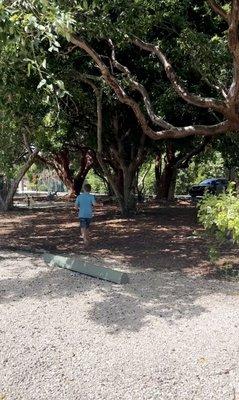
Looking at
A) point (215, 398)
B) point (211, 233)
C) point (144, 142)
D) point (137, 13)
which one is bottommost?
point (215, 398)

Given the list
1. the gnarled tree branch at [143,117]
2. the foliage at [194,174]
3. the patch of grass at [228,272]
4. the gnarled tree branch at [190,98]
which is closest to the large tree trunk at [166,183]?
the foliage at [194,174]

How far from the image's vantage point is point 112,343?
509 centimetres

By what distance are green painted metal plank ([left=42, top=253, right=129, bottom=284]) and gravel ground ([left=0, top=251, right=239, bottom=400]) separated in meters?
0.15

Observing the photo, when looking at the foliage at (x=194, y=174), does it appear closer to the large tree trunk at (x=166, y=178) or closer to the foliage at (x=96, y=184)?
the foliage at (x=96, y=184)

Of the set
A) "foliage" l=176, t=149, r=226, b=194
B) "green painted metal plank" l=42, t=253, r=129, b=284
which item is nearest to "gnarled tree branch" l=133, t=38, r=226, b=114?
"green painted metal plank" l=42, t=253, r=129, b=284

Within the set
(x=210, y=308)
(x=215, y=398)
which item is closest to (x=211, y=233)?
(x=210, y=308)

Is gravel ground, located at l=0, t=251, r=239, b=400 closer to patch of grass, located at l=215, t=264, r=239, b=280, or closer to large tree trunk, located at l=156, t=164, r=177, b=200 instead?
patch of grass, located at l=215, t=264, r=239, b=280

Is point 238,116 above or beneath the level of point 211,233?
above

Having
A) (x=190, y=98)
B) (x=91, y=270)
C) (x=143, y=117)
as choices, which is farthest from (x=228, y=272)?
(x=143, y=117)

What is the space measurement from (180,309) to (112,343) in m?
1.43

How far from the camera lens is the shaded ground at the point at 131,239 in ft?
31.4

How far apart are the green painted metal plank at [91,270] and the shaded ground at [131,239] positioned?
52.2 inches

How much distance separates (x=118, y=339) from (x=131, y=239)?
7.21 m

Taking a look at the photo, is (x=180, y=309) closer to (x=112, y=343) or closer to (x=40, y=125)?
(x=112, y=343)
